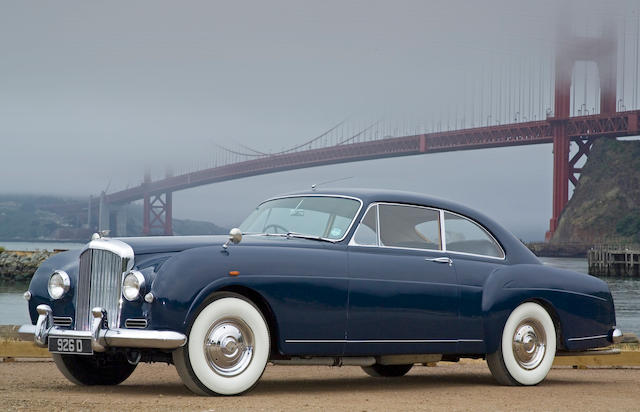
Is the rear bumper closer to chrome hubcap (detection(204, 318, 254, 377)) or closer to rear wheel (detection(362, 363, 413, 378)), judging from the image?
rear wheel (detection(362, 363, 413, 378))

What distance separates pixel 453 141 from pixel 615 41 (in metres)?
32.6

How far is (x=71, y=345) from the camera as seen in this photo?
6.09 meters

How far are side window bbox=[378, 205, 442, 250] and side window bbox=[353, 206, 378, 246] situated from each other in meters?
0.06

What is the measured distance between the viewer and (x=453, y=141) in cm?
6950

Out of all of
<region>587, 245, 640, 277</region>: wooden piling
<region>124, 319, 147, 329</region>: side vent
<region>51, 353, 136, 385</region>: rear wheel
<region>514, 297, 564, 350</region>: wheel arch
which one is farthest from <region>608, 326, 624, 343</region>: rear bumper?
<region>587, 245, 640, 277</region>: wooden piling

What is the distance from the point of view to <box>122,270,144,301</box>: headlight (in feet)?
19.3

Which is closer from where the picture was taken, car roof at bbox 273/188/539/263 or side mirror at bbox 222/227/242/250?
side mirror at bbox 222/227/242/250

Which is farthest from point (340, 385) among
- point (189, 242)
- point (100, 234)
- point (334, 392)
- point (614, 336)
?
point (614, 336)

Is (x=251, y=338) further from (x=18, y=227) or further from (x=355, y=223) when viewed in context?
(x=18, y=227)

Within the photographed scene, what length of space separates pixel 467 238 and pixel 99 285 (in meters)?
2.83

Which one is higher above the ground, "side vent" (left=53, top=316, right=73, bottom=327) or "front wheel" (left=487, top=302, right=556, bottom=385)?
"side vent" (left=53, top=316, right=73, bottom=327)

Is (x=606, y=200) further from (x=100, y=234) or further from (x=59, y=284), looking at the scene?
(x=59, y=284)

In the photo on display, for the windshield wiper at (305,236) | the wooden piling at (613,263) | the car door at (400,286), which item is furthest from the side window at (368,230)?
the wooden piling at (613,263)

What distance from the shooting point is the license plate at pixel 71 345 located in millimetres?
5996
